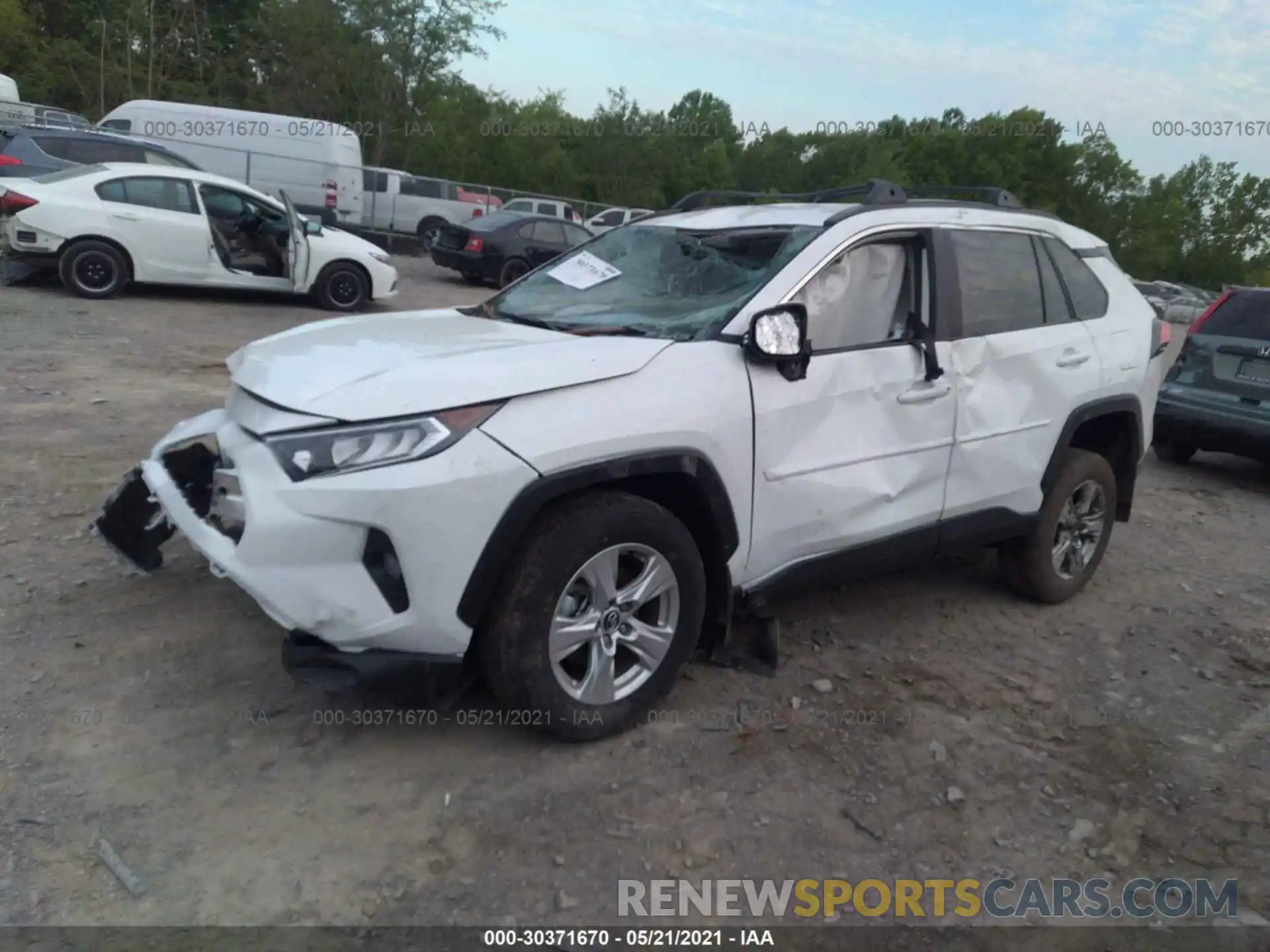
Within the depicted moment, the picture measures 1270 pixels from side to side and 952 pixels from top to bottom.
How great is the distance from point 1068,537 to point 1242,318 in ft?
14.9

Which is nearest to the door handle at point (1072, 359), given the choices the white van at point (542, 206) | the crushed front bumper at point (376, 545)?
the crushed front bumper at point (376, 545)

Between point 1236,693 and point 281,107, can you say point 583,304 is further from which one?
point 281,107

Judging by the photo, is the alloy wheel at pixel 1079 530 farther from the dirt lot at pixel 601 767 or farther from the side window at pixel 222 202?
the side window at pixel 222 202

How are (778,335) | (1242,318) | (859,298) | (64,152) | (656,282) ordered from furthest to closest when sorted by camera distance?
(64,152)
(1242,318)
(656,282)
(859,298)
(778,335)

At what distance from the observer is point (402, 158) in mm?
40375

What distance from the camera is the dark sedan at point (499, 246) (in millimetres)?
17250

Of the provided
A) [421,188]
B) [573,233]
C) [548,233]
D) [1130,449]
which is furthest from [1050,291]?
[421,188]

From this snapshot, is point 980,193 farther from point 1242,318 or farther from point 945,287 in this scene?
point 1242,318

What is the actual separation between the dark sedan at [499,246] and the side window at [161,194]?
22.4 feet

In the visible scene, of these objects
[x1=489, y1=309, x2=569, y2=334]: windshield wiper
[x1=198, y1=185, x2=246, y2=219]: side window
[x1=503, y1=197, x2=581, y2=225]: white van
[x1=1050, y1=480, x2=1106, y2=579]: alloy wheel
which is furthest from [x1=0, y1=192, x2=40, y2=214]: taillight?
[x1=503, y1=197, x2=581, y2=225]: white van

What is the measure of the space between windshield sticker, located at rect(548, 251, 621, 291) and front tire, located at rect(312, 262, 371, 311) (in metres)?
8.40

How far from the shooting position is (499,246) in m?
17.3

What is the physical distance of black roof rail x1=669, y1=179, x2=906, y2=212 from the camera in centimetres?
421

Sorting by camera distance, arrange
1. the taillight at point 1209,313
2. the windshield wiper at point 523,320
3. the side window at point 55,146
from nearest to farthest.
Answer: the windshield wiper at point 523,320, the taillight at point 1209,313, the side window at point 55,146
